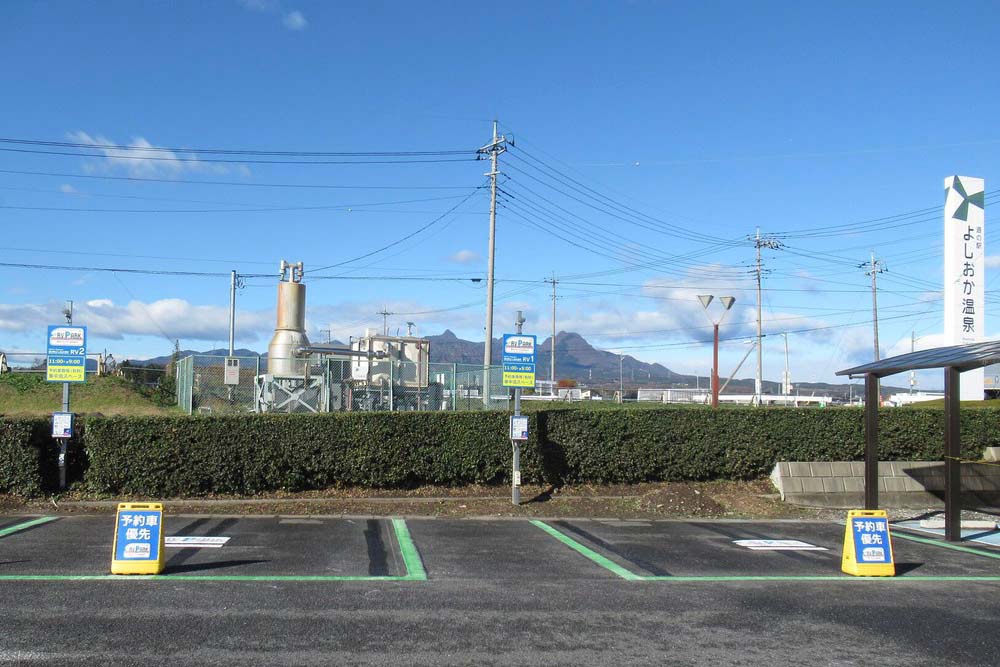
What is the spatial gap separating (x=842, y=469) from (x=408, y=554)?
32.4ft

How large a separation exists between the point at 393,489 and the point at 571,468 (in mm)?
3512

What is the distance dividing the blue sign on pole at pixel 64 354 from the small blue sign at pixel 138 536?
636cm

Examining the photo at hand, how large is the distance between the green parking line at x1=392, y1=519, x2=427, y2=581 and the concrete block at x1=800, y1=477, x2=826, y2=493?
7.89m

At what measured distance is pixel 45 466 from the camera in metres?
14.2

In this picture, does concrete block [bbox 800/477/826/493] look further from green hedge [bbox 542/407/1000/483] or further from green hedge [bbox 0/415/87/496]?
green hedge [bbox 0/415/87/496]

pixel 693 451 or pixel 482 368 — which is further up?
pixel 482 368

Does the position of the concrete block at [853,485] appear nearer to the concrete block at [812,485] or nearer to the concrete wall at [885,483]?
the concrete wall at [885,483]

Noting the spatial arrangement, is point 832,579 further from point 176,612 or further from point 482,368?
point 482,368

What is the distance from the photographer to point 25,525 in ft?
39.0

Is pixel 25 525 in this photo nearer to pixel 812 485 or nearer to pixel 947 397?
pixel 947 397

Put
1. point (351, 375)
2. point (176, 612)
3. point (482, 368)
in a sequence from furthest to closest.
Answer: point (351, 375)
point (482, 368)
point (176, 612)

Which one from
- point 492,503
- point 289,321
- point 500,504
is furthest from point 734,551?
point 289,321

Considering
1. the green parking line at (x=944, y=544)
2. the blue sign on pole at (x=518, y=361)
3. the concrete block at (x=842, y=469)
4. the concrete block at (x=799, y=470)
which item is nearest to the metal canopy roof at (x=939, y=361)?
the green parking line at (x=944, y=544)

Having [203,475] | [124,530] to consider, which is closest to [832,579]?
[124,530]
